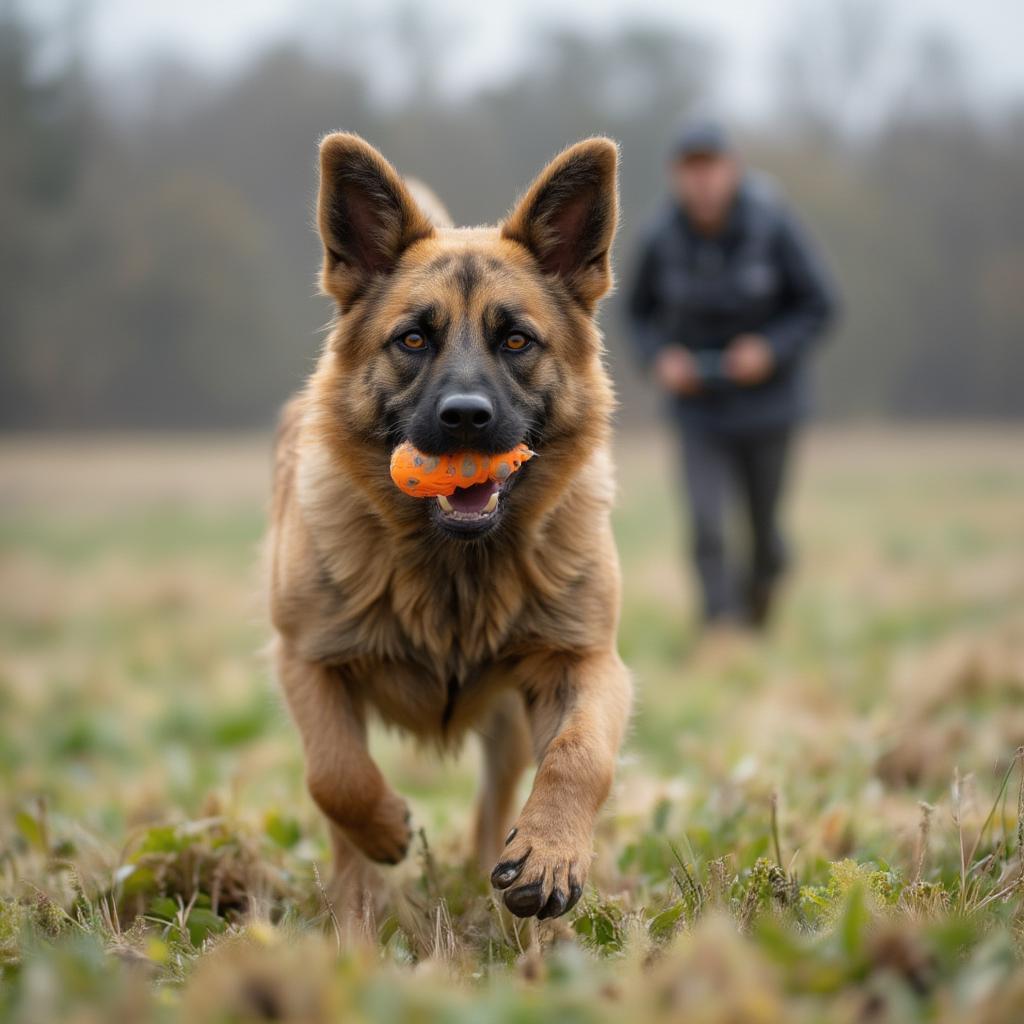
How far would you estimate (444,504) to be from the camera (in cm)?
363

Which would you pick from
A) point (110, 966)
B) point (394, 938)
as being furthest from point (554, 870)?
point (110, 966)

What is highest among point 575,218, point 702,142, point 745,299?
point 702,142

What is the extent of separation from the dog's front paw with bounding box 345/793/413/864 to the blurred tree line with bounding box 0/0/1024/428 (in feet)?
93.1

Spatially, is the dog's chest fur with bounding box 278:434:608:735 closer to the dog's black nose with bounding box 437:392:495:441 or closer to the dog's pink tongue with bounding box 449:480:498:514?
the dog's pink tongue with bounding box 449:480:498:514

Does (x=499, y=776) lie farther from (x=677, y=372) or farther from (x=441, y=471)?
(x=677, y=372)

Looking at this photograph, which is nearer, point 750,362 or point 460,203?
point 750,362

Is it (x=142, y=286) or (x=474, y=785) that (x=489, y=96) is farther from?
(x=474, y=785)

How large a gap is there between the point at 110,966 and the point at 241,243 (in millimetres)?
34090

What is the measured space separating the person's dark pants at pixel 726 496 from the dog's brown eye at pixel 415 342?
5099mm

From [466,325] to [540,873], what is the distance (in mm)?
1795

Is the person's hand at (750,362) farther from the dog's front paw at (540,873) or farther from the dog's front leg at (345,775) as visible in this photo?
the dog's front paw at (540,873)

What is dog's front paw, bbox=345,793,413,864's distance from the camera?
3.54 m

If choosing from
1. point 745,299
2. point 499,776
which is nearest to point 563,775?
point 499,776

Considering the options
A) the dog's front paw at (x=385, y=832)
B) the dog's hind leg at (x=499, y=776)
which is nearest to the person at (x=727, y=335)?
the dog's hind leg at (x=499, y=776)
